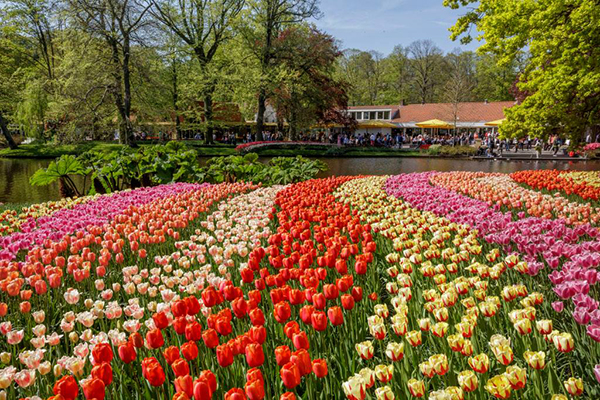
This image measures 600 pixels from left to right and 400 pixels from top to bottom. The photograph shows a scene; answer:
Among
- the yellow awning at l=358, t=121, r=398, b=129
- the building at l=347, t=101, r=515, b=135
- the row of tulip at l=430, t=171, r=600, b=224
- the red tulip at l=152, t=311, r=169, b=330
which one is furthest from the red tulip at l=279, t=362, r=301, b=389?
the yellow awning at l=358, t=121, r=398, b=129

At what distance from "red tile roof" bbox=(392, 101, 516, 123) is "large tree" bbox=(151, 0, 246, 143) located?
26.0m

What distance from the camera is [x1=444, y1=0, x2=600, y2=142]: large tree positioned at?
8969mm

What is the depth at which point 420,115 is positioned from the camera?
5462cm

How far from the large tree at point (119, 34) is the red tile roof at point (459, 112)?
34.4 meters

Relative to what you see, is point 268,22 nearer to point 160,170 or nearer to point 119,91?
point 119,91

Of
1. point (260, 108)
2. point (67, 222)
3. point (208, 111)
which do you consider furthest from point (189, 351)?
point (260, 108)

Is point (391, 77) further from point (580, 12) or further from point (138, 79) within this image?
point (580, 12)

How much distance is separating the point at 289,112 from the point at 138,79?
1243 cm

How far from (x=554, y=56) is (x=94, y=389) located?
11.1m

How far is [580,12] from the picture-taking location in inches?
337

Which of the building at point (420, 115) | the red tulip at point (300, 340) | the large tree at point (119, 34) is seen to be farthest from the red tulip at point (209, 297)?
the building at point (420, 115)

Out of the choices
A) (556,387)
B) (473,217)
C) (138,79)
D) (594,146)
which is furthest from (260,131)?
(556,387)

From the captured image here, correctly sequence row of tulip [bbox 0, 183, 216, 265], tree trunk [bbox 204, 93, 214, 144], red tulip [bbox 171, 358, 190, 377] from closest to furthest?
red tulip [bbox 171, 358, 190, 377]
row of tulip [bbox 0, 183, 216, 265]
tree trunk [bbox 204, 93, 214, 144]

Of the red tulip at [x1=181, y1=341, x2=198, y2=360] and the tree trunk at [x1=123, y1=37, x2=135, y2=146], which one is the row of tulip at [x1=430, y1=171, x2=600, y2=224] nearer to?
the red tulip at [x1=181, y1=341, x2=198, y2=360]
